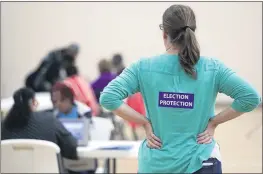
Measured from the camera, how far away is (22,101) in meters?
2.97

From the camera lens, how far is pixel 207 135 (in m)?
1.68

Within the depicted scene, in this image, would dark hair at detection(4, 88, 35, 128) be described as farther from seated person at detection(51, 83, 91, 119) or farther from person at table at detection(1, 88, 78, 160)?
seated person at detection(51, 83, 91, 119)

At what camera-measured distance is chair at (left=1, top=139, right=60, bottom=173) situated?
2777 millimetres

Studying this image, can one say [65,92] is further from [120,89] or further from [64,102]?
[120,89]

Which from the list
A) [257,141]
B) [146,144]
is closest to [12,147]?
[146,144]

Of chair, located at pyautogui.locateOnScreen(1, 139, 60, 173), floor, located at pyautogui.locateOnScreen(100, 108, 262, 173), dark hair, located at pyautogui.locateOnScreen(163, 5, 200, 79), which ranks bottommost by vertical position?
floor, located at pyautogui.locateOnScreen(100, 108, 262, 173)

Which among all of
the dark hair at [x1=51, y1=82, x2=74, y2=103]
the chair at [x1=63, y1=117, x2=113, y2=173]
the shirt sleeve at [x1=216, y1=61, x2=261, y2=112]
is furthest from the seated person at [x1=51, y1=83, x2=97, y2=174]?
the shirt sleeve at [x1=216, y1=61, x2=261, y2=112]

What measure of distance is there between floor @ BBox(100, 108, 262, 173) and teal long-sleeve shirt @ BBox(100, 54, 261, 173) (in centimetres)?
162

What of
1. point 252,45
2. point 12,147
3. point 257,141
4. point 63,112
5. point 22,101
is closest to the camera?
point 12,147

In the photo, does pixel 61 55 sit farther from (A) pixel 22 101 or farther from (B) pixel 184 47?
(B) pixel 184 47

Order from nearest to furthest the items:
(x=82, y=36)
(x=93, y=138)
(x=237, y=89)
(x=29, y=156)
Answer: (x=237, y=89) → (x=29, y=156) → (x=93, y=138) → (x=82, y=36)

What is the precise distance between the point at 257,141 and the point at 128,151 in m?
2.65

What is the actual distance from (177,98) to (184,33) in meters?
0.22

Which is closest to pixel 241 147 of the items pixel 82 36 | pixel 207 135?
pixel 207 135
